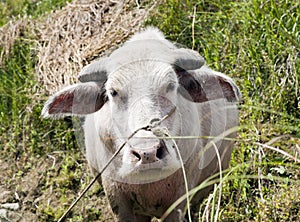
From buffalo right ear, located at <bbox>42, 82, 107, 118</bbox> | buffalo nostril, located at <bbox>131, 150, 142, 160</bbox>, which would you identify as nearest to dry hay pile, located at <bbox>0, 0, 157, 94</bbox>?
buffalo right ear, located at <bbox>42, 82, 107, 118</bbox>

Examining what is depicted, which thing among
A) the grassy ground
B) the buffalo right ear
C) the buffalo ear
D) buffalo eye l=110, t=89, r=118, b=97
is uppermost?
the buffalo ear

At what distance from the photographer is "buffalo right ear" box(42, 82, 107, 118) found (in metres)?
5.34

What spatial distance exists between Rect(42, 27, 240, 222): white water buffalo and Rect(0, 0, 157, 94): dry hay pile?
2.49 metres

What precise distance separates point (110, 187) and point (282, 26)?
8.77 feet

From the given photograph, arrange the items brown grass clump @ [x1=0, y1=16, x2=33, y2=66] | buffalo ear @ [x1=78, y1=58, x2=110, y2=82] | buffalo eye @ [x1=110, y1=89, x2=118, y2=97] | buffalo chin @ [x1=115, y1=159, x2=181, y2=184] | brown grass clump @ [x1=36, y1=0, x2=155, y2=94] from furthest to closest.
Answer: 1. brown grass clump @ [x1=0, y1=16, x2=33, y2=66]
2. brown grass clump @ [x1=36, y1=0, x2=155, y2=94]
3. buffalo ear @ [x1=78, y1=58, x2=110, y2=82]
4. buffalo eye @ [x1=110, y1=89, x2=118, y2=97]
5. buffalo chin @ [x1=115, y1=159, x2=181, y2=184]

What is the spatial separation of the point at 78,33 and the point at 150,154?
486 cm

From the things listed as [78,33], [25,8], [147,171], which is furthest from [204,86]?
[25,8]

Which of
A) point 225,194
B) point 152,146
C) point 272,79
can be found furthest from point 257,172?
point 152,146

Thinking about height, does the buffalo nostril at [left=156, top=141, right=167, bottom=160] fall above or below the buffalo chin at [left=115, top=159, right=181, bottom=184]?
above

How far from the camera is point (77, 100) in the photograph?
18.0 ft

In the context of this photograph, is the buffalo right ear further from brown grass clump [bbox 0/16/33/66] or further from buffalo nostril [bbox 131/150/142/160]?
brown grass clump [bbox 0/16/33/66]

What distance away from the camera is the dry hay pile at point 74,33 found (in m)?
8.46

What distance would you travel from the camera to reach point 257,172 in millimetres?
6543

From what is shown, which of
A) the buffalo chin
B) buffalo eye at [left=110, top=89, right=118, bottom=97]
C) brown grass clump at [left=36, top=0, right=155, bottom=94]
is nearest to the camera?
the buffalo chin
